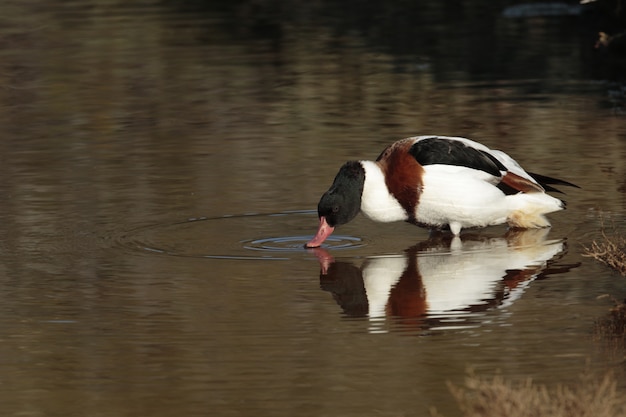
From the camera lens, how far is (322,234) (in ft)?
38.0

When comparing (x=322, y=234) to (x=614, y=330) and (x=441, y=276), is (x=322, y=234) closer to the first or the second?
(x=441, y=276)

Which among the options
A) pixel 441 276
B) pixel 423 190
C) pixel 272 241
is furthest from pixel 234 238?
pixel 441 276

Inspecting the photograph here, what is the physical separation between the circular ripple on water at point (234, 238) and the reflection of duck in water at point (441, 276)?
1.17 ft

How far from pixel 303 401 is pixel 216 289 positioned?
250 cm

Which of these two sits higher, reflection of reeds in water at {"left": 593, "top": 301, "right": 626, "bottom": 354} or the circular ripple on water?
reflection of reeds in water at {"left": 593, "top": 301, "right": 626, "bottom": 354}

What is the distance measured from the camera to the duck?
456 inches

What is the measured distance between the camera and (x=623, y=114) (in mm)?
17359

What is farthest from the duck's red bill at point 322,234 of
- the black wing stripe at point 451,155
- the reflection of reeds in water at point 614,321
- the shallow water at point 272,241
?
the reflection of reeds in water at point 614,321

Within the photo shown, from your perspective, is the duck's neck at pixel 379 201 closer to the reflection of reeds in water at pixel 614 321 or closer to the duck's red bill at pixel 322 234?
the duck's red bill at pixel 322 234

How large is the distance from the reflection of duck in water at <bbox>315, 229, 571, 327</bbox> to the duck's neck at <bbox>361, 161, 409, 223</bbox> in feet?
0.91

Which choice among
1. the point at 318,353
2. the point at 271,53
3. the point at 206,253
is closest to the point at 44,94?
the point at 271,53

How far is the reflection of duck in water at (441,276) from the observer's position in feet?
31.9

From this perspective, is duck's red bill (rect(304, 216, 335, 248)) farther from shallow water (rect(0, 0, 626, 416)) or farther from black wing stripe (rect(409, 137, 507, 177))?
black wing stripe (rect(409, 137, 507, 177))

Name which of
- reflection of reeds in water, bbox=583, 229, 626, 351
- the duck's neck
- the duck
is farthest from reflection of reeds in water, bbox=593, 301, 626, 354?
the duck's neck
